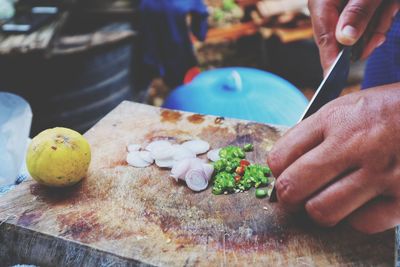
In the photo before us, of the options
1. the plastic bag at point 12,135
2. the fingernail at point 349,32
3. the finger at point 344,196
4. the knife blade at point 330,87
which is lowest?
the plastic bag at point 12,135

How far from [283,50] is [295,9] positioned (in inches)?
19.4

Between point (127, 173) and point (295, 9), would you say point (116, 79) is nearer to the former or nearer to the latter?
point (127, 173)

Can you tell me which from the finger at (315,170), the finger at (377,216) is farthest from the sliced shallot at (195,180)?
the finger at (377,216)

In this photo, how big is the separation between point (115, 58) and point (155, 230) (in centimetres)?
231

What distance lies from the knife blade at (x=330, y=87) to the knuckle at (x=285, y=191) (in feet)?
0.40

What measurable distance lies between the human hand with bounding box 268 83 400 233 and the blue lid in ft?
3.89

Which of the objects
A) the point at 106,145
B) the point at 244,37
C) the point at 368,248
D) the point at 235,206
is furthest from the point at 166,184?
the point at 244,37

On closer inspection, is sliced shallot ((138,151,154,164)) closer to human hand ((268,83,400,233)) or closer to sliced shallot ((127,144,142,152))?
sliced shallot ((127,144,142,152))

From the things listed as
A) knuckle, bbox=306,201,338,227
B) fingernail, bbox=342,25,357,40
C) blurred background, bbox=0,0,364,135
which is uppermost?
fingernail, bbox=342,25,357,40

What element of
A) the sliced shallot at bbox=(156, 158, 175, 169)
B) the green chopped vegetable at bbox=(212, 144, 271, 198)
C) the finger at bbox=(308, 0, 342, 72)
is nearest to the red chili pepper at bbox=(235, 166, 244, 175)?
the green chopped vegetable at bbox=(212, 144, 271, 198)

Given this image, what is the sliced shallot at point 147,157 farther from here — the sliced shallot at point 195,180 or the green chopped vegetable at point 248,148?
the green chopped vegetable at point 248,148

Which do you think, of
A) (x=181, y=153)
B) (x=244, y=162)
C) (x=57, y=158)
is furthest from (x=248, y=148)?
(x=57, y=158)

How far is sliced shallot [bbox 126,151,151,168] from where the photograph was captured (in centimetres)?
155

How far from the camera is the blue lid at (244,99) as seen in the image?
238 centimetres
